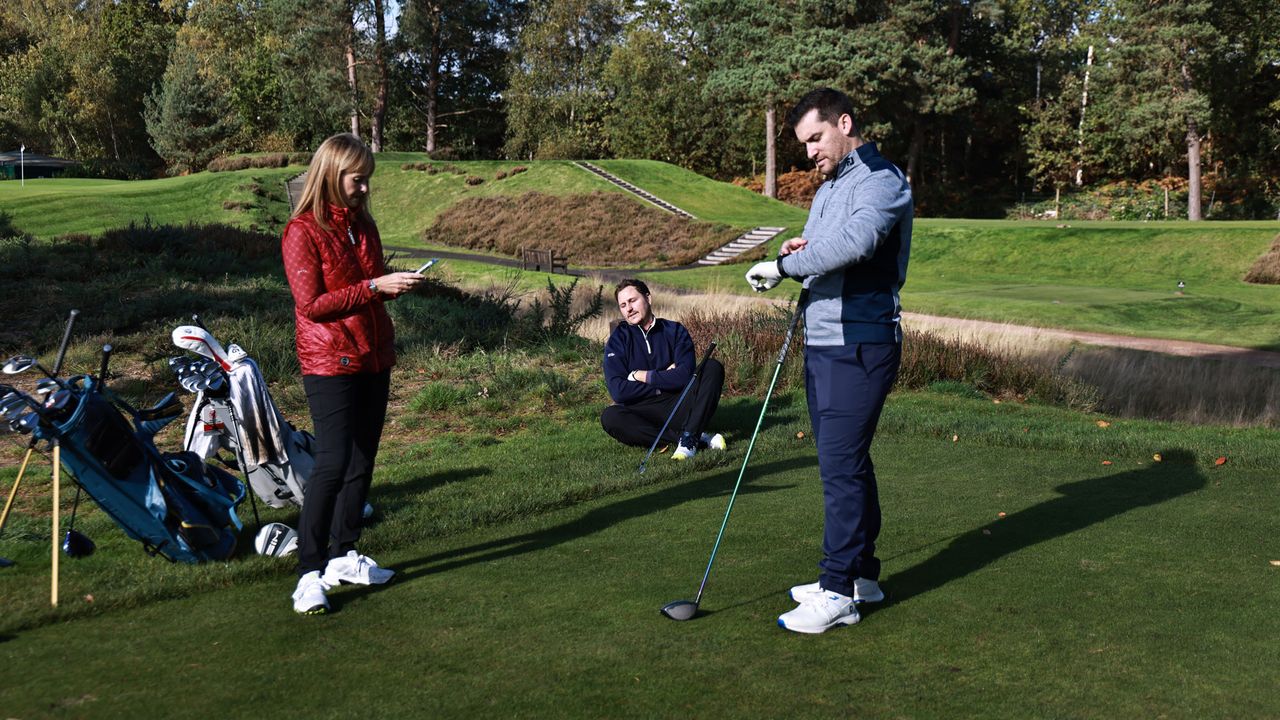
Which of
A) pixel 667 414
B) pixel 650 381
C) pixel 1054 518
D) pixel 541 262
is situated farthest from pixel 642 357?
pixel 541 262

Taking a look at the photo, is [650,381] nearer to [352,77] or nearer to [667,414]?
[667,414]

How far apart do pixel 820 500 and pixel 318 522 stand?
2.79 metres

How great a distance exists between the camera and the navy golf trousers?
12.8ft

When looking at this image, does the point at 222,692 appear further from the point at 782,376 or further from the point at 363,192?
the point at 782,376

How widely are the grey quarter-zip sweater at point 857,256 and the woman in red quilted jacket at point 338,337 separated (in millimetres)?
1577

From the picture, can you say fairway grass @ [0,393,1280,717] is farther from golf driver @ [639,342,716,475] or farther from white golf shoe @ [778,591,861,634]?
golf driver @ [639,342,716,475]

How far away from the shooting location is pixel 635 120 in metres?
60.6

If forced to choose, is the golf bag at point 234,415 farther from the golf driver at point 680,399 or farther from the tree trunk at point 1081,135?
the tree trunk at point 1081,135

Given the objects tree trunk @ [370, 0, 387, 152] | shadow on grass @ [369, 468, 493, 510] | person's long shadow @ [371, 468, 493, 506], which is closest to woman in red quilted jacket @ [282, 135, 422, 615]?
shadow on grass @ [369, 468, 493, 510]

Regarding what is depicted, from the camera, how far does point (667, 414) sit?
7.70 metres

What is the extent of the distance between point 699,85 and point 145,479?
57.6 metres

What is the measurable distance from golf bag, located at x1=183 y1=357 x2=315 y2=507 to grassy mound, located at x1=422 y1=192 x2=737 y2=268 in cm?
2941

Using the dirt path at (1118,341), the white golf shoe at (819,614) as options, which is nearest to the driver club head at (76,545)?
the white golf shoe at (819,614)

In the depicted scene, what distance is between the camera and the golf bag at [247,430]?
545cm
